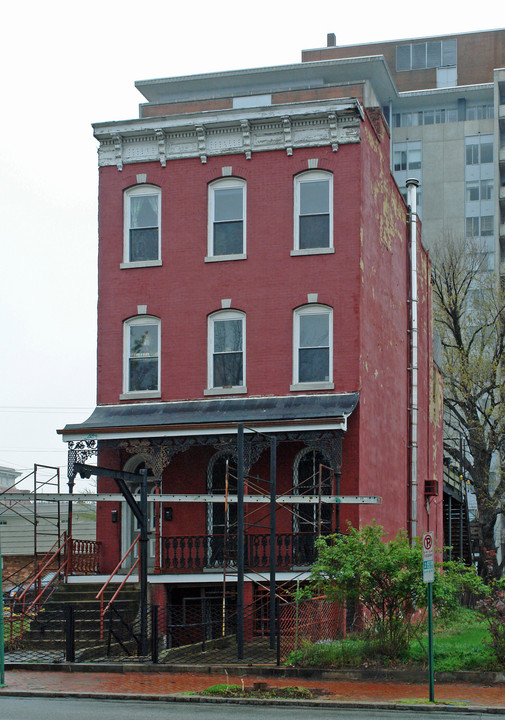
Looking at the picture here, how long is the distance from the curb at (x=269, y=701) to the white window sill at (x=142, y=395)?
10.6 meters

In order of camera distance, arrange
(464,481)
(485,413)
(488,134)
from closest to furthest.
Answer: (485,413), (464,481), (488,134)

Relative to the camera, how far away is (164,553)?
26.0m

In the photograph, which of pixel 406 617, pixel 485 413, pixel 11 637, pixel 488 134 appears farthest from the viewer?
pixel 488 134

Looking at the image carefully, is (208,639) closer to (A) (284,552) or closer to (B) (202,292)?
(A) (284,552)

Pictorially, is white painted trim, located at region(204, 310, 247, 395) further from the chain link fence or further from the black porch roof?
the chain link fence

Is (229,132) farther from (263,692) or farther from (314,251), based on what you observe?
(263,692)

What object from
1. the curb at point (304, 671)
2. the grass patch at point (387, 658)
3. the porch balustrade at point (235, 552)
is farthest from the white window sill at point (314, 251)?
the curb at point (304, 671)

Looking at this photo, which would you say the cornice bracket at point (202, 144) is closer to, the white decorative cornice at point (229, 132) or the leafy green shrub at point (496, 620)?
the white decorative cornice at point (229, 132)

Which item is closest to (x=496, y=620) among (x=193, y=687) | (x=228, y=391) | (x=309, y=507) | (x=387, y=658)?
(x=387, y=658)

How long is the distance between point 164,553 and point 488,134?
231 feet

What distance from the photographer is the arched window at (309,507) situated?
2488 cm

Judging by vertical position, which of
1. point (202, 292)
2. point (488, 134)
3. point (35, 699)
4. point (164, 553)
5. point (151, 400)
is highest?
point (488, 134)

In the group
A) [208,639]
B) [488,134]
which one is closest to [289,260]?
[208,639]

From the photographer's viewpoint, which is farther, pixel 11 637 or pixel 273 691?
pixel 11 637
